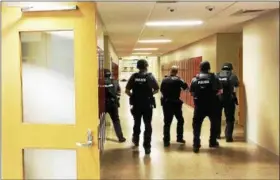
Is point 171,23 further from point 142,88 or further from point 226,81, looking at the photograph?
point 142,88

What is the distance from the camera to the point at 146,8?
15.4 feet

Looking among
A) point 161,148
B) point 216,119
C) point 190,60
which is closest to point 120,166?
point 161,148

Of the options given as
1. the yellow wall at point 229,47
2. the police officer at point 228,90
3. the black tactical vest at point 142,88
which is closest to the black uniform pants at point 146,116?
the black tactical vest at point 142,88

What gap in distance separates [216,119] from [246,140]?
986mm

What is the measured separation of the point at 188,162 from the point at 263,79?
1.74 m

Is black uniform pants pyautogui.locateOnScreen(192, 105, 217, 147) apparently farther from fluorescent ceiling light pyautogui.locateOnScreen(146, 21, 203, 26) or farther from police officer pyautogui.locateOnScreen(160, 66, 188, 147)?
fluorescent ceiling light pyautogui.locateOnScreen(146, 21, 203, 26)

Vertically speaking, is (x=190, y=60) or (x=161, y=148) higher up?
(x=190, y=60)

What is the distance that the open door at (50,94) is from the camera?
2787mm

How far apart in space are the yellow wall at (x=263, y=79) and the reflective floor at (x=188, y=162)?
0.92 ft

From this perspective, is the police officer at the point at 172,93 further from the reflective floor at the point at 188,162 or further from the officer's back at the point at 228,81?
the officer's back at the point at 228,81

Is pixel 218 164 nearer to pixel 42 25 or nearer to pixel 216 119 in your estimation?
pixel 216 119

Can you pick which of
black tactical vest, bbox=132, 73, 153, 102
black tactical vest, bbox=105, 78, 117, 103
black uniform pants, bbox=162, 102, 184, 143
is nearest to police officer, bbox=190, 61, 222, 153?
black uniform pants, bbox=162, 102, 184, 143

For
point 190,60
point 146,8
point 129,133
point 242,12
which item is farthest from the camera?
point 190,60

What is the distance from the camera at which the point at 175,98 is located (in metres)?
5.80
